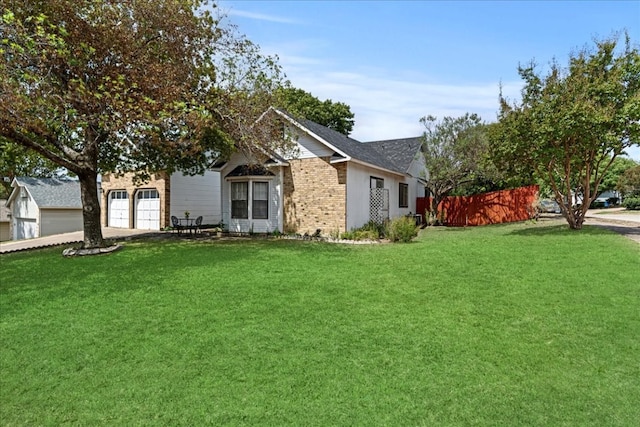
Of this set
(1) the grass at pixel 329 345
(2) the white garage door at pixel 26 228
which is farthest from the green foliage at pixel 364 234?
(2) the white garage door at pixel 26 228

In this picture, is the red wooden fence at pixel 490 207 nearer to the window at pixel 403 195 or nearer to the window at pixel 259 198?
the window at pixel 403 195

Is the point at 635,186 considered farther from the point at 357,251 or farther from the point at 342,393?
the point at 342,393

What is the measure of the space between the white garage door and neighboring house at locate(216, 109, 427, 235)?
19272mm

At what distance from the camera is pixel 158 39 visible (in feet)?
38.5

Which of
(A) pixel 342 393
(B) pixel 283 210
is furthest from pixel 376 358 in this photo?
(B) pixel 283 210

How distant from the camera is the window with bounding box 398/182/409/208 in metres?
22.1

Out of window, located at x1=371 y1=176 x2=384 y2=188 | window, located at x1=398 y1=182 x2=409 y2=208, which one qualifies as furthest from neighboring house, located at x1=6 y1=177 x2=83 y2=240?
window, located at x1=398 y1=182 x2=409 y2=208

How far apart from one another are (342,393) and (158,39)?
475 inches

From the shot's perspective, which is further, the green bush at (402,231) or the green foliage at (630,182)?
the green foliage at (630,182)

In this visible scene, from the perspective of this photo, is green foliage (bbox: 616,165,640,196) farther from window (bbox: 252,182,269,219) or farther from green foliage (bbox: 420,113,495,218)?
window (bbox: 252,182,269,219)

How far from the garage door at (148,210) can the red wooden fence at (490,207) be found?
703 inches

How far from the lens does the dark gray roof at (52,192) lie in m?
27.4

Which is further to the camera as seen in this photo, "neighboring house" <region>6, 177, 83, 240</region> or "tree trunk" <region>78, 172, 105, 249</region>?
"neighboring house" <region>6, 177, 83, 240</region>

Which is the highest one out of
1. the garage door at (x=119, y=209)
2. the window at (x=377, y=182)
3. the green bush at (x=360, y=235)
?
the window at (x=377, y=182)
